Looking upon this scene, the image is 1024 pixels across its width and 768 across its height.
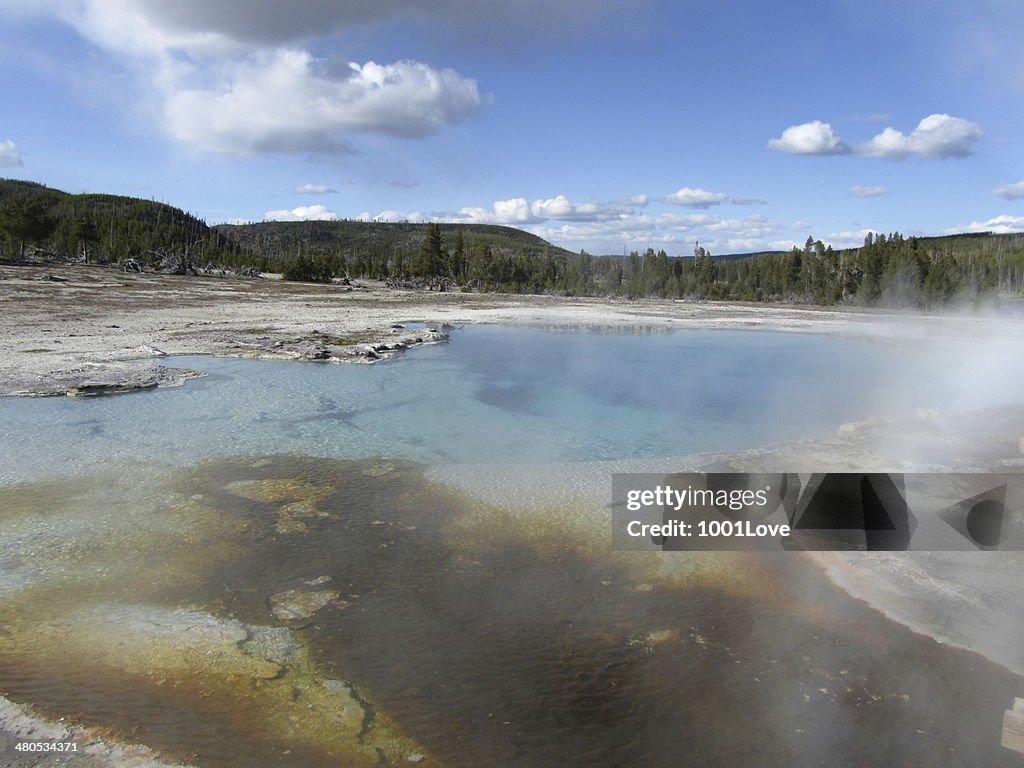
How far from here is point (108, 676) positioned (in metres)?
4.23

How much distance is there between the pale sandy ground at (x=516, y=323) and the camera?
544cm

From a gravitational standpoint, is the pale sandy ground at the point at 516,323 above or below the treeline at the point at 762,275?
below

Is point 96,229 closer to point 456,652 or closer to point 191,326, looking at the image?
point 191,326

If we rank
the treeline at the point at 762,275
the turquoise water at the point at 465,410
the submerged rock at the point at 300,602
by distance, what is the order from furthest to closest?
the treeline at the point at 762,275 → the turquoise water at the point at 465,410 → the submerged rock at the point at 300,602

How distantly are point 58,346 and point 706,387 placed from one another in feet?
54.0

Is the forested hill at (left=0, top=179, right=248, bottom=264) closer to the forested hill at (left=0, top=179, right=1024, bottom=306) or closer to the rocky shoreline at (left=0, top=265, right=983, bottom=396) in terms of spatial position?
the forested hill at (left=0, top=179, right=1024, bottom=306)

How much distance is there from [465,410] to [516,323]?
70.6 ft

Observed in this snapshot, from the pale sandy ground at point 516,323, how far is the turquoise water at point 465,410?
0.98 metres

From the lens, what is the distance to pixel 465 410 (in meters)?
12.7

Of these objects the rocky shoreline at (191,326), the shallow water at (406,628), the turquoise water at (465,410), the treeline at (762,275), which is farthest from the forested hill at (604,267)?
the shallow water at (406,628)

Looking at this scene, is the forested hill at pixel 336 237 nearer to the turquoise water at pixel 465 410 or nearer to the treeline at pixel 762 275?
the treeline at pixel 762 275

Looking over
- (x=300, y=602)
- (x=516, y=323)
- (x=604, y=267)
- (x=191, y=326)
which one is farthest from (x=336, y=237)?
(x=300, y=602)

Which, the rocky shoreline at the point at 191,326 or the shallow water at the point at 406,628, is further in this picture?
the rocky shoreline at the point at 191,326

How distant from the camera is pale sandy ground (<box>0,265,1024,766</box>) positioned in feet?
17.9
